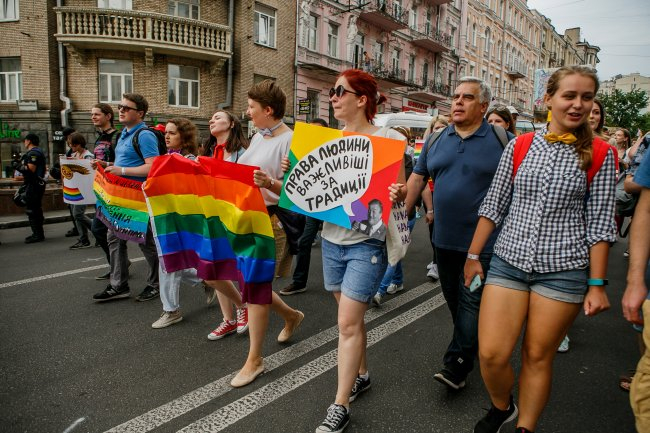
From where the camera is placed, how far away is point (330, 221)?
267 centimetres

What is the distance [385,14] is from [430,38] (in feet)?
20.2

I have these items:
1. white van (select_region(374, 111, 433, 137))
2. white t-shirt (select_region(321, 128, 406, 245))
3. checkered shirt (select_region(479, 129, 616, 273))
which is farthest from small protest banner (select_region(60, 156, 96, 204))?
white van (select_region(374, 111, 433, 137))

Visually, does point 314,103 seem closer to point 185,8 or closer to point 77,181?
point 185,8

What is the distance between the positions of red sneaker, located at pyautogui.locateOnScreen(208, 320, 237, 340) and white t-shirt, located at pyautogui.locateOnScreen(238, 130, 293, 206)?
1.27 m

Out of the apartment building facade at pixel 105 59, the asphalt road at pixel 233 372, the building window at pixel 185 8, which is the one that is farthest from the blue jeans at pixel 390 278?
the building window at pixel 185 8

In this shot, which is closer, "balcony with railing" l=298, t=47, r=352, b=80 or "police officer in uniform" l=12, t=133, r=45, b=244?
"police officer in uniform" l=12, t=133, r=45, b=244

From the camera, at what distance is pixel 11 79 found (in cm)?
1747

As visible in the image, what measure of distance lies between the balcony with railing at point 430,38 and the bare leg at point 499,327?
99.0 ft

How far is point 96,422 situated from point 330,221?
1.73m

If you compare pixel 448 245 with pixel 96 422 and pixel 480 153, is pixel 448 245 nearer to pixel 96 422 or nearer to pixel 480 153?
pixel 480 153

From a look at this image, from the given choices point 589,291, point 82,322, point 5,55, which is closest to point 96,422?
point 82,322

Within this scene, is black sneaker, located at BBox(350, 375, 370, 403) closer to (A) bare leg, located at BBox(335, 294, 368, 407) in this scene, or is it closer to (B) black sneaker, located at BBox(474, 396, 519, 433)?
(A) bare leg, located at BBox(335, 294, 368, 407)

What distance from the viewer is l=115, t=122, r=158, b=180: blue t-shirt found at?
14.3 feet

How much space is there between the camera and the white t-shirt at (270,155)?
3164 millimetres
